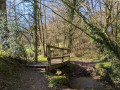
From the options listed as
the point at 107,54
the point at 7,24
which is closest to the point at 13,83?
the point at 7,24

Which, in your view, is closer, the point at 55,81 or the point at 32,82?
the point at 32,82

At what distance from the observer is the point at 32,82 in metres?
5.00

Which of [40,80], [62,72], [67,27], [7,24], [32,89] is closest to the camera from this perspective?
[32,89]

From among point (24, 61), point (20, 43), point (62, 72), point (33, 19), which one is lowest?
point (62, 72)

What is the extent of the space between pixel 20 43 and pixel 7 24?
1347 millimetres

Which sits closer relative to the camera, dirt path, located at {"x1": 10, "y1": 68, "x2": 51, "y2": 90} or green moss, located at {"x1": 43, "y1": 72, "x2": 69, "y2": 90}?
dirt path, located at {"x1": 10, "y1": 68, "x2": 51, "y2": 90}

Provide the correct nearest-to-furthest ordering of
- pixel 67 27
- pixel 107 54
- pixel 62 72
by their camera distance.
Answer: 1. pixel 107 54
2. pixel 62 72
3. pixel 67 27

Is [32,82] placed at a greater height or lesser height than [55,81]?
greater

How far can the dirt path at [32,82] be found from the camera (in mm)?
4590

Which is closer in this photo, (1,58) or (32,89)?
(32,89)

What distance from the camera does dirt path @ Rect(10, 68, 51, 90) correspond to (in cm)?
459

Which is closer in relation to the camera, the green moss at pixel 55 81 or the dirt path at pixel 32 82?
the dirt path at pixel 32 82

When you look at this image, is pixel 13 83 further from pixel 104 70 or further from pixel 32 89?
pixel 104 70

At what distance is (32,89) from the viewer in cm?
450
